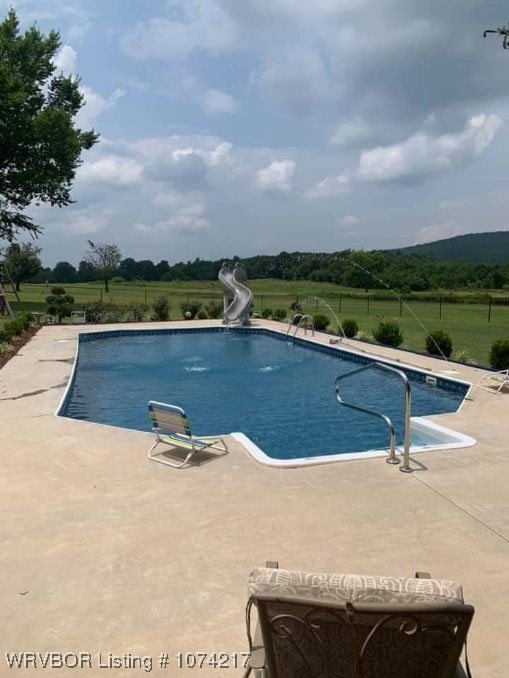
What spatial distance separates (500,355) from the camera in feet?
38.5

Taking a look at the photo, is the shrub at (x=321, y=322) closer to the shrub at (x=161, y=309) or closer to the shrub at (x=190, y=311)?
the shrub at (x=190, y=311)

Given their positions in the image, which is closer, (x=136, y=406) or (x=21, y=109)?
(x=136, y=406)

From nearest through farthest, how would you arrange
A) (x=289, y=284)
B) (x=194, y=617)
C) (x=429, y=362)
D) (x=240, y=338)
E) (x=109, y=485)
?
1. (x=194, y=617)
2. (x=109, y=485)
3. (x=429, y=362)
4. (x=240, y=338)
5. (x=289, y=284)

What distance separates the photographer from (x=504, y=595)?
328 centimetres

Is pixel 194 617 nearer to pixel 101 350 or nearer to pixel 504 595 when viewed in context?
pixel 504 595

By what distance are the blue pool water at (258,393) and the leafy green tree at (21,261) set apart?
27269 millimetres

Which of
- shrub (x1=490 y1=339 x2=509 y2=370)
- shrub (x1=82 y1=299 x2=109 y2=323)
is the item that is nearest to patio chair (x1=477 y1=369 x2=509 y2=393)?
shrub (x1=490 y1=339 x2=509 y2=370)

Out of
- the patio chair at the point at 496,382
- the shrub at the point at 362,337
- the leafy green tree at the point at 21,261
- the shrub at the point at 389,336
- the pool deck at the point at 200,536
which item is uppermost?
the leafy green tree at the point at 21,261

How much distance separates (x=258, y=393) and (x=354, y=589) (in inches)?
369

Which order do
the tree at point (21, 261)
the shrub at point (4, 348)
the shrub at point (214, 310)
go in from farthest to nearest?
the tree at point (21, 261), the shrub at point (214, 310), the shrub at point (4, 348)

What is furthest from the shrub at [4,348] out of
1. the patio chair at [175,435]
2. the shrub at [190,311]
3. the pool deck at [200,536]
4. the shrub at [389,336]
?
the shrub at [190,311]

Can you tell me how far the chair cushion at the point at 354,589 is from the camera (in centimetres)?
175

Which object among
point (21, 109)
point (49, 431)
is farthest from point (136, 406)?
point (21, 109)

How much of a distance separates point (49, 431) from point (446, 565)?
5.27 metres
